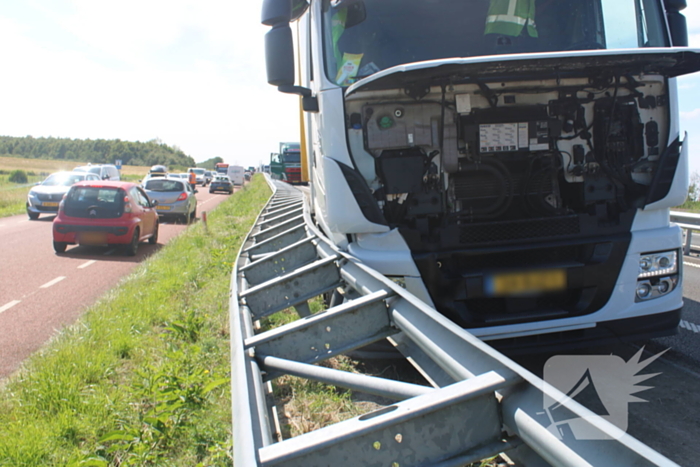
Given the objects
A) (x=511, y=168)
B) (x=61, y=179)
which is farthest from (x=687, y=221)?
(x=61, y=179)

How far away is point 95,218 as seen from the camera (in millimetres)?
12625

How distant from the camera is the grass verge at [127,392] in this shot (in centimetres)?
323

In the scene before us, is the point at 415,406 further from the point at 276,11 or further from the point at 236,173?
the point at 236,173

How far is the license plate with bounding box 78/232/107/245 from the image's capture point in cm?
1254

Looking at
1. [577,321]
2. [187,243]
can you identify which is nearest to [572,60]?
[577,321]

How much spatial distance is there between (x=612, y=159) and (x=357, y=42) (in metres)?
2.21

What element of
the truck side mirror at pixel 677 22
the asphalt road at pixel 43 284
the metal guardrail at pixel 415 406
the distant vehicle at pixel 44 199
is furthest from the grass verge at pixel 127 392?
the distant vehicle at pixel 44 199

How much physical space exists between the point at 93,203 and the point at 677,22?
11.9 metres

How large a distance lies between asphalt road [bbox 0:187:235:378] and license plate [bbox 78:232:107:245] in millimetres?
356

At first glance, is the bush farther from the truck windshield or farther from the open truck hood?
the open truck hood

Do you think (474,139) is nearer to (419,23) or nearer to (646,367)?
(419,23)

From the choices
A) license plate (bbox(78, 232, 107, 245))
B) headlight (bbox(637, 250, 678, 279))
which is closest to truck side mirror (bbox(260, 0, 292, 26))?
headlight (bbox(637, 250, 678, 279))

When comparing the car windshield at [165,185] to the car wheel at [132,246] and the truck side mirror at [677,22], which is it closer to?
the car wheel at [132,246]

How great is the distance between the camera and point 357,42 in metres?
4.54
